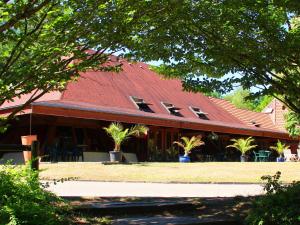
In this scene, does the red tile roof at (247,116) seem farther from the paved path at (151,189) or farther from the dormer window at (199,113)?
the paved path at (151,189)

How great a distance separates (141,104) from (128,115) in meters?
3.12

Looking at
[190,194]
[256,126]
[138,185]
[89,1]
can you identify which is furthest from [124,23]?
[256,126]

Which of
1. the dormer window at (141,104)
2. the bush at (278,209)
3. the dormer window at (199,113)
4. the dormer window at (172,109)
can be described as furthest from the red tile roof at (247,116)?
the bush at (278,209)

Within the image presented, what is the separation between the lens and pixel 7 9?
498cm

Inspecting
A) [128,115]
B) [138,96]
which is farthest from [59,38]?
[138,96]

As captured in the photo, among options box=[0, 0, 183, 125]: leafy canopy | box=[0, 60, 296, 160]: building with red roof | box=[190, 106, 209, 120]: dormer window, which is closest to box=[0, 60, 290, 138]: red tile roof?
box=[0, 60, 296, 160]: building with red roof

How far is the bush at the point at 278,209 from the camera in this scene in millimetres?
6106

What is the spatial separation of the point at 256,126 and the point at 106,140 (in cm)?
1540

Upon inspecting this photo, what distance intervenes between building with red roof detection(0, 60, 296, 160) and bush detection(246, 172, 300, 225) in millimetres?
12848

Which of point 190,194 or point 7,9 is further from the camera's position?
point 190,194

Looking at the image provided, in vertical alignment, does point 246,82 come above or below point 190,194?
above

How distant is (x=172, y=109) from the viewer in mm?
29500

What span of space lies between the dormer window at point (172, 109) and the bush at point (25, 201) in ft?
73.5

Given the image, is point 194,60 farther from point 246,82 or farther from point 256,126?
point 256,126
